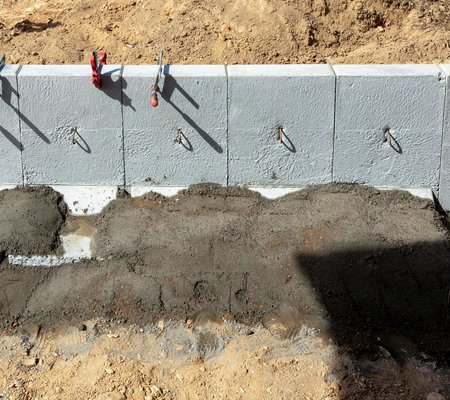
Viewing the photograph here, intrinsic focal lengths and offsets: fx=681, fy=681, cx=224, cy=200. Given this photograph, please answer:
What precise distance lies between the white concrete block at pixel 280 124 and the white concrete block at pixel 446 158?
3.76 ft

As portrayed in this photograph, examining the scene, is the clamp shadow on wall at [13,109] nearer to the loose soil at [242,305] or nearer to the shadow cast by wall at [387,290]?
the loose soil at [242,305]

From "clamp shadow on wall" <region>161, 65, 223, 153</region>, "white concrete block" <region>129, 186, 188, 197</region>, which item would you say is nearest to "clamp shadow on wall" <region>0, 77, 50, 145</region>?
"white concrete block" <region>129, 186, 188, 197</region>

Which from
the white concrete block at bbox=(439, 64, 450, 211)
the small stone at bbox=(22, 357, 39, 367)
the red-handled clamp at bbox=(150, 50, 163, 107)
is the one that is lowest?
the small stone at bbox=(22, 357, 39, 367)

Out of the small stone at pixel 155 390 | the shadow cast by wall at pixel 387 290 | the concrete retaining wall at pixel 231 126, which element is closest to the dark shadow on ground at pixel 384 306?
the shadow cast by wall at pixel 387 290

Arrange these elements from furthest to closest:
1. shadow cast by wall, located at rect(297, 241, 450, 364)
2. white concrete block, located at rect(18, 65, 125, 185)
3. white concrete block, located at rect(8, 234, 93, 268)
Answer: white concrete block, located at rect(18, 65, 125, 185) < white concrete block, located at rect(8, 234, 93, 268) < shadow cast by wall, located at rect(297, 241, 450, 364)

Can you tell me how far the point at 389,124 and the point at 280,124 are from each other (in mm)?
1120

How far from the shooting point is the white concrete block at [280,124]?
22.7ft

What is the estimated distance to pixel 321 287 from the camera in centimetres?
601

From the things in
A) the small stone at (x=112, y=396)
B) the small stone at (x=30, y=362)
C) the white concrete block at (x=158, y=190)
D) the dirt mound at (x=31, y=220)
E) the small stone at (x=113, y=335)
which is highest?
the white concrete block at (x=158, y=190)

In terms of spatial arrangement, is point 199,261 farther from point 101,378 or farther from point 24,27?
point 24,27

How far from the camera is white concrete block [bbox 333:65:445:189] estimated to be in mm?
6887

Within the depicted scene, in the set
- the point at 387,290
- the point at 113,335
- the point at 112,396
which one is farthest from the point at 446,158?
the point at 112,396

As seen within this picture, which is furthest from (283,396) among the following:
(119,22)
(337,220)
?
(119,22)

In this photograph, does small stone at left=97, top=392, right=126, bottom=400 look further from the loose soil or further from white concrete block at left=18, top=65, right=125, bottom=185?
white concrete block at left=18, top=65, right=125, bottom=185
